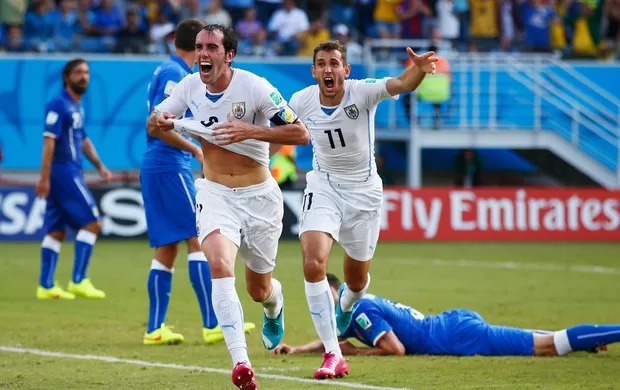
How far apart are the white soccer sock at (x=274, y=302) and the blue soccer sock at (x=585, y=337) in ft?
7.42

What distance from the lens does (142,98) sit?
27.3m

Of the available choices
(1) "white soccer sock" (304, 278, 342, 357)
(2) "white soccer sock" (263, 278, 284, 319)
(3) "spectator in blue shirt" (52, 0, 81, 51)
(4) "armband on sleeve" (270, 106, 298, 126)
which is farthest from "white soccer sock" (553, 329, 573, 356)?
(3) "spectator in blue shirt" (52, 0, 81, 51)

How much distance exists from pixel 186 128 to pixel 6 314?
5196 millimetres

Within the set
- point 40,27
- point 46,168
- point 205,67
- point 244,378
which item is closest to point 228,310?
point 244,378

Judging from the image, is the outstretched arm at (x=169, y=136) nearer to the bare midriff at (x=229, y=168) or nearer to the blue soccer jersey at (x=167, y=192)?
the bare midriff at (x=229, y=168)

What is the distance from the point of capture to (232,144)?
9.16 meters

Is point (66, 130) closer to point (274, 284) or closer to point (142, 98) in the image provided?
point (274, 284)

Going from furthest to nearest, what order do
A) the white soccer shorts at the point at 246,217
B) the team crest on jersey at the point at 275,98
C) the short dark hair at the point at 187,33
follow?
1. the short dark hair at the point at 187,33
2. the team crest on jersey at the point at 275,98
3. the white soccer shorts at the point at 246,217

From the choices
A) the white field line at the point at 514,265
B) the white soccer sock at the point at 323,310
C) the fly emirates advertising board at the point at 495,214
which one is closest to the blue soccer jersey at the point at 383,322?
the white soccer sock at the point at 323,310

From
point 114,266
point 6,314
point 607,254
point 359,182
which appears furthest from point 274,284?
point 607,254

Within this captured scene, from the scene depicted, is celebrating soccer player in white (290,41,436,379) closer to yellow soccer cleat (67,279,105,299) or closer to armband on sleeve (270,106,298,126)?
armband on sleeve (270,106,298,126)

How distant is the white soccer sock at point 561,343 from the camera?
1016cm

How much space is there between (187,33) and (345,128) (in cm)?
203

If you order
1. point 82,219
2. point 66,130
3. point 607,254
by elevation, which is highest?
point 66,130
